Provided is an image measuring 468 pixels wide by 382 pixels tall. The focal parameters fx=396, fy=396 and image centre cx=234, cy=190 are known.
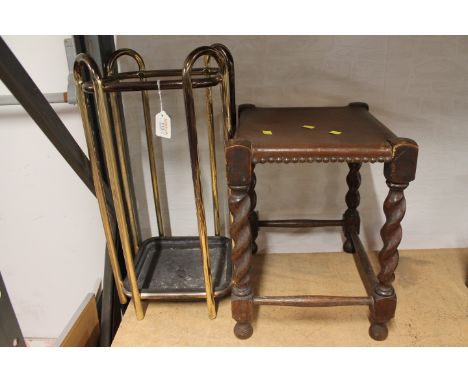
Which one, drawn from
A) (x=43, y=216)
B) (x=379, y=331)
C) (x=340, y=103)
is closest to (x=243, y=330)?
(x=379, y=331)

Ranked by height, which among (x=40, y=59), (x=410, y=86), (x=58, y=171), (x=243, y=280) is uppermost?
(x=40, y=59)

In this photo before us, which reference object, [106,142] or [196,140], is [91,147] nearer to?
[106,142]

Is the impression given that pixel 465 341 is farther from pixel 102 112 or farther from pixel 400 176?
pixel 102 112

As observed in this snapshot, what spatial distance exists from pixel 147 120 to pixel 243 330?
630 millimetres

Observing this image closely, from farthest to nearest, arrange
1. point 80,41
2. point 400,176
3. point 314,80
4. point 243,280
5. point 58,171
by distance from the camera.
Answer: point 58,171
point 314,80
point 80,41
point 243,280
point 400,176

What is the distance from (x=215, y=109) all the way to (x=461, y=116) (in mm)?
741

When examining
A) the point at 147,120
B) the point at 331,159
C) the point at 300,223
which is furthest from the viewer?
the point at 300,223

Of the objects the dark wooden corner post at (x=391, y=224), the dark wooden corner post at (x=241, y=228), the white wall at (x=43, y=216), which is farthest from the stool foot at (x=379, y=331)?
the white wall at (x=43, y=216)

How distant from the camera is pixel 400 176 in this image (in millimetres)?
803

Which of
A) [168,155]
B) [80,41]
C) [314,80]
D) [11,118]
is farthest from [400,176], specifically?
[11,118]

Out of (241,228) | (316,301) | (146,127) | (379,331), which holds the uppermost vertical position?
(146,127)

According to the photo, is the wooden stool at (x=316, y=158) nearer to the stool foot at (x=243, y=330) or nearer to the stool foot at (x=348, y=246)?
the stool foot at (x=243, y=330)

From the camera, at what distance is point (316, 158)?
0.80 m

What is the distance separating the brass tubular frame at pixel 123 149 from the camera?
40.2 inches
